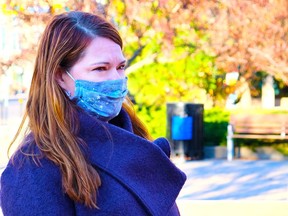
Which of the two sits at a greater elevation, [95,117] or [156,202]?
[95,117]

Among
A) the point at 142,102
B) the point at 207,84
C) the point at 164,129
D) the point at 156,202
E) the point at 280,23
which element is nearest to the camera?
the point at 156,202

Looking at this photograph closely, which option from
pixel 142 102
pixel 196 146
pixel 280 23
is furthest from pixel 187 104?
pixel 280 23

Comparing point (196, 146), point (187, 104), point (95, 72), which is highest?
point (95, 72)

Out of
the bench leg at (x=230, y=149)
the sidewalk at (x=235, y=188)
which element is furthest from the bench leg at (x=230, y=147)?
the sidewalk at (x=235, y=188)

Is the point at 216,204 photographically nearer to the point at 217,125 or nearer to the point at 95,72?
the point at 95,72

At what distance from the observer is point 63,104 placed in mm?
1585

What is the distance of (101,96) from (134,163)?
21 centimetres

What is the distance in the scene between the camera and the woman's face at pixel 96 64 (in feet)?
5.30

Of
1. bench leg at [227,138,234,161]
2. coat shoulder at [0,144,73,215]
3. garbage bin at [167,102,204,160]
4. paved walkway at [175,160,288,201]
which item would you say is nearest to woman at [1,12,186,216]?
coat shoulder at [0,144,73,215]

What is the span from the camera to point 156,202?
161cm

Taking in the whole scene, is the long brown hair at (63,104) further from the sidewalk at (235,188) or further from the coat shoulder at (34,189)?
the sidewalk at (235,188)

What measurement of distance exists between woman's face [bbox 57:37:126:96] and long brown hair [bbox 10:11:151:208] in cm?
2

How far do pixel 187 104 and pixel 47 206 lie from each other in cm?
1125

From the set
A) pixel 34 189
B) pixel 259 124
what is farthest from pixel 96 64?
pixel 259 124
